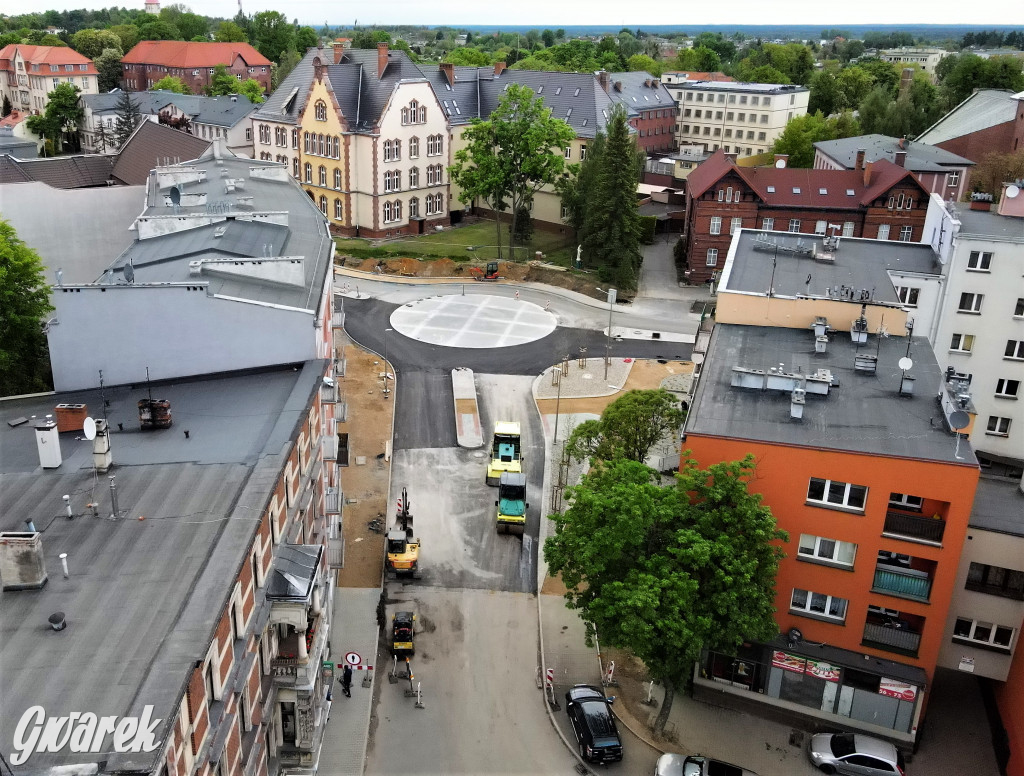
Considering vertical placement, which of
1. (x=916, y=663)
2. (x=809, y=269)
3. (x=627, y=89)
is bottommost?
(x=916, y=663)

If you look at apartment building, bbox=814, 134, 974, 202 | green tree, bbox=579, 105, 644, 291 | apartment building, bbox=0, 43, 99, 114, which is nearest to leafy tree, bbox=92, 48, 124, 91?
apartment building, bbox=0, 43, 99, 114

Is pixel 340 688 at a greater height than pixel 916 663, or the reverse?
pixel 916 663

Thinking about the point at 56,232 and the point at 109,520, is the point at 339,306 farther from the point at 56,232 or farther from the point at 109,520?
the point at 109,520

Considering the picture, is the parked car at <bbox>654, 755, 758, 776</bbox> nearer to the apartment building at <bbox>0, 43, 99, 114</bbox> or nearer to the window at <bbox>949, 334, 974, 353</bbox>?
the window at <bbox>949, 334, 974, 353</bbox>

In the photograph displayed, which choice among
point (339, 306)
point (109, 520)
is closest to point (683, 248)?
point (339, 306)

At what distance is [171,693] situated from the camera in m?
16.5

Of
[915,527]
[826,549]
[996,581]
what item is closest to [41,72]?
[826,549]

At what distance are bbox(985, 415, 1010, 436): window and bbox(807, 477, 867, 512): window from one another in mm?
25561

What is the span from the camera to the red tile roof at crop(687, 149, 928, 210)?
256ft

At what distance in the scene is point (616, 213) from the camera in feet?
257

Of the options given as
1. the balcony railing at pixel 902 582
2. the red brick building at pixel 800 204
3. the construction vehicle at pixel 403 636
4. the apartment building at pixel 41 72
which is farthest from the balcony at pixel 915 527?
the apartment building at pixel 41 72

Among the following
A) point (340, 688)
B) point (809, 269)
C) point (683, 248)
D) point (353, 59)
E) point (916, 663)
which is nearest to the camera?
point (916, 663)

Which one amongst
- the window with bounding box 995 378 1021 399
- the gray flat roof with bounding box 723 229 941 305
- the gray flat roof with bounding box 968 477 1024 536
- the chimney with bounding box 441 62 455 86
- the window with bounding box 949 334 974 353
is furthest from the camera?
the chimney with bounding box 441 62 455 86

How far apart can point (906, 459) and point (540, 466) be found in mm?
24290
